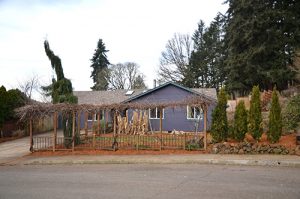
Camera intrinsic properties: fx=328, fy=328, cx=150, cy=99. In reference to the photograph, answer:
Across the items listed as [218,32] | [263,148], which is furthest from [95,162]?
[218,32]

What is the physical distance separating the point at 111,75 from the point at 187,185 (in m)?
46.9

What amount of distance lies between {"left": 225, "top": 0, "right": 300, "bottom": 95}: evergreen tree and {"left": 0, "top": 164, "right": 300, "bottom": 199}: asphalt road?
674 inches

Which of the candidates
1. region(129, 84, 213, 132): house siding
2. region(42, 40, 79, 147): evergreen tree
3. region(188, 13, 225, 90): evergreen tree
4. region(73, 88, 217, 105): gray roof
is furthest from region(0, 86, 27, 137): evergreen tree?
region(188, 13, 225, 90): evergreen tree

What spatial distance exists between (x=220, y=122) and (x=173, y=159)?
3.88 metres

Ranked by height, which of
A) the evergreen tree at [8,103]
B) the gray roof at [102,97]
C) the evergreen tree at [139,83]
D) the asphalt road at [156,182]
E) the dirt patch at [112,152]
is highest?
the evergreen tree at [139,83]

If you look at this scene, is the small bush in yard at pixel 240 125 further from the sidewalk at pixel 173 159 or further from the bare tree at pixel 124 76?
the bare tree at pixel 124 76

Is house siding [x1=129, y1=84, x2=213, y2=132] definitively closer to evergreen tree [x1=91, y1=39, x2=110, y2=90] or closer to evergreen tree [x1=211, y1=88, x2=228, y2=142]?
evergreen tree [x1=211, y1=88, x2=228, y2=142]

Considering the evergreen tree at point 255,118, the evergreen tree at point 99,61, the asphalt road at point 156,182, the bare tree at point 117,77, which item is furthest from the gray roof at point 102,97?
the asphalt road at point 156,182

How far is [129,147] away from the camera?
693 inches

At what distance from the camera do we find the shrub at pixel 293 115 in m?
18.2

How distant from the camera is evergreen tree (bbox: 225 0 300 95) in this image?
27375 millimetres

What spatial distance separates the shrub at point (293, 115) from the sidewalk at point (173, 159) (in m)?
4.48

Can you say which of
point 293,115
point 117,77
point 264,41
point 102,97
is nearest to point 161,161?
point 293,115

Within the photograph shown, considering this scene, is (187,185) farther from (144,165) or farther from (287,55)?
(287,55)
